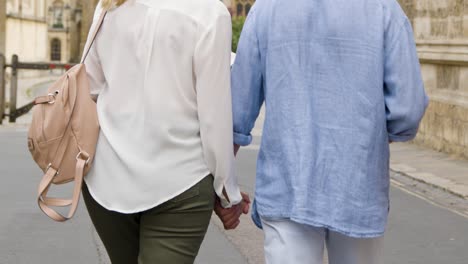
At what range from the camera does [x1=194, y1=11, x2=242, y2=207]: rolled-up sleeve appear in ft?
11.7

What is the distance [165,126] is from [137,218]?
13.0 inches

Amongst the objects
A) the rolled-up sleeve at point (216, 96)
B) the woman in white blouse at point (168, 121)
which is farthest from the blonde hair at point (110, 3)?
the rolled-up sleeve at point (216, 96)

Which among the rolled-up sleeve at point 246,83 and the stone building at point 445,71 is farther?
the stone building at point 445,71

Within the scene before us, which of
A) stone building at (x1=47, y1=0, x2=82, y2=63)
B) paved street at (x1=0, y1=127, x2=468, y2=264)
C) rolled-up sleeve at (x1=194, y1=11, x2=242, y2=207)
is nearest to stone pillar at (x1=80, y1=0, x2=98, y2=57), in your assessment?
stone building at (x1=47, y1=0, x2=82, y2=63)

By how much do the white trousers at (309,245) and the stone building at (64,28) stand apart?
96690 millimetres

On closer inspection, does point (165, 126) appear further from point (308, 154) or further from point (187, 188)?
point (308, 154)

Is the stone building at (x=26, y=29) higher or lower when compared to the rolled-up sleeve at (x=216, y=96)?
lower

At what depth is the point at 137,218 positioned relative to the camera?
3734 millimetres

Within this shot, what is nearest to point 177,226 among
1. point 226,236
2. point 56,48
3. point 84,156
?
point 84,156

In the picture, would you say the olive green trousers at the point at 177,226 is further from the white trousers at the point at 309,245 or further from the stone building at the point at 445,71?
the stone building at the point at 445,71

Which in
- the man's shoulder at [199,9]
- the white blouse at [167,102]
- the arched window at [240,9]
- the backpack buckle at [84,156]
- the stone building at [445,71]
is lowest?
the arched window at [240,9]

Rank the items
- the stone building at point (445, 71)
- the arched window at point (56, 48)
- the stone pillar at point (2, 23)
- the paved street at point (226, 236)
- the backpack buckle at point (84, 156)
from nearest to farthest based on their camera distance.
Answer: the backpack buckle at point (84, 156) → the paved street at point (226, 236) → the stone building at point (445, 71) → the stone pillar at point (2, 23) → the arched window at point (56, 48)

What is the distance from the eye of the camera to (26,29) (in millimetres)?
51188

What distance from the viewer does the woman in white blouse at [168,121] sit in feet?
11.7
